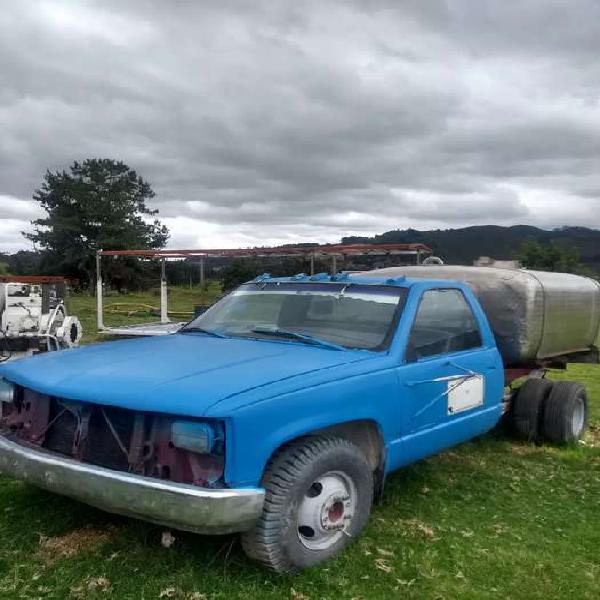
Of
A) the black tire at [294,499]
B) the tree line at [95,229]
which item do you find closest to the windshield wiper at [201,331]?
the black tire at [294,499]

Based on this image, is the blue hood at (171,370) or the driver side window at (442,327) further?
the driver side window at (442,327)

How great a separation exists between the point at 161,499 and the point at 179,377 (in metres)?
0.65

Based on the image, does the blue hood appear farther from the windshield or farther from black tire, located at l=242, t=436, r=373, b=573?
black tire, located at l=242, t=436, r=373, b=573

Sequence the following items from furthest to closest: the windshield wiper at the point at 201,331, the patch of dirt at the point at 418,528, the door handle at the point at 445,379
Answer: the windshield wiper at the point at 201,331 → the door handle at the point at 445,379 → the patch of dirt at the point at 418,528

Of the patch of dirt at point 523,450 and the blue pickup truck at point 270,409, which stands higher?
the blue pickup truck at point 270,409

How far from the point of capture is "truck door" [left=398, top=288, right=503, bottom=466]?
167 inches

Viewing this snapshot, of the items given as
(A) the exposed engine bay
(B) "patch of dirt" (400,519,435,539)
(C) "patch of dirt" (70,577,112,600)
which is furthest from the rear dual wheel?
(C) "patch of dirt" (70,577,112,600)

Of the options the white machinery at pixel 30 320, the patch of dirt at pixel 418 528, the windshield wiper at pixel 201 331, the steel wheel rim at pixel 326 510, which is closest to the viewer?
the steel wheel rim at pixel 326 510

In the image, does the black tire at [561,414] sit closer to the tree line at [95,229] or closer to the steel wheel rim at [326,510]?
the steel wheel rim at [326,510]

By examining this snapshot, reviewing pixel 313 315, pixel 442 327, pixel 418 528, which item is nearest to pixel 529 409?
pixel 442 327

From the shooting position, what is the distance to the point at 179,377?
11.4ft

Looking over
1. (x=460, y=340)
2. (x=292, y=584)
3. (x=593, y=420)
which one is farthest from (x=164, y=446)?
(x=593, y=420)

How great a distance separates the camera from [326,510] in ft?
11.6

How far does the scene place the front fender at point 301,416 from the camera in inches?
122
